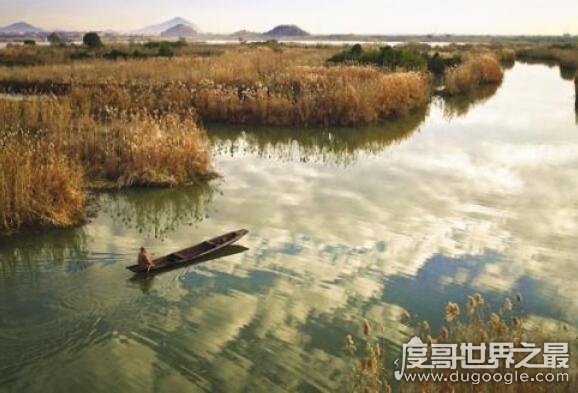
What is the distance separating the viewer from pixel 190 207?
11336mm

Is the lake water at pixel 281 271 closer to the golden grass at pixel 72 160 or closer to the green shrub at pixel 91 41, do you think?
the golden grass at pixel 72 160

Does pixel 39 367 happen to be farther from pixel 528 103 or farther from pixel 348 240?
pixel 528 103

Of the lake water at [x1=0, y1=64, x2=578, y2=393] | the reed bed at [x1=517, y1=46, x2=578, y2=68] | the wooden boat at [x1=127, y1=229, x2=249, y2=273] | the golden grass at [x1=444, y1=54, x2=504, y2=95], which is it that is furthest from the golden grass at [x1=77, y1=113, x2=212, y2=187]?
the reed bed at [x1=517, y1=46, x2=578, y2=68]

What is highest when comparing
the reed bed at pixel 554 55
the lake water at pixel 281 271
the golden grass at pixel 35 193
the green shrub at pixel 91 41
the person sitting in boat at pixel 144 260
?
the green shrub at pixel 91 41

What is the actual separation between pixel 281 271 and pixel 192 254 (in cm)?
130

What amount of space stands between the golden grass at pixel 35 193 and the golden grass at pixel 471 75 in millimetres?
21659

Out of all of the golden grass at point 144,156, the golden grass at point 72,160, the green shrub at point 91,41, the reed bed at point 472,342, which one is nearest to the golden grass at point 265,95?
the golden grass at point 72,160

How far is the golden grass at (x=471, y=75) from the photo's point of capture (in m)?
28.4

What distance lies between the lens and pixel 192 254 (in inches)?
333

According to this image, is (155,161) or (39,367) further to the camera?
(155,161)

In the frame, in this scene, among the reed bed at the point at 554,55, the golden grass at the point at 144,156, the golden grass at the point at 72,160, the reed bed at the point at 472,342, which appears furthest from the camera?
the reed bed at the point at 554,55

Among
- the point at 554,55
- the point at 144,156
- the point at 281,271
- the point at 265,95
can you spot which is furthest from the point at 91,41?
the point at 281,271

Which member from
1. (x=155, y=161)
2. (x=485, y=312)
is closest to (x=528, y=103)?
(x=155, y=161)

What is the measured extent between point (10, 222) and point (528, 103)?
23478 millimetres
